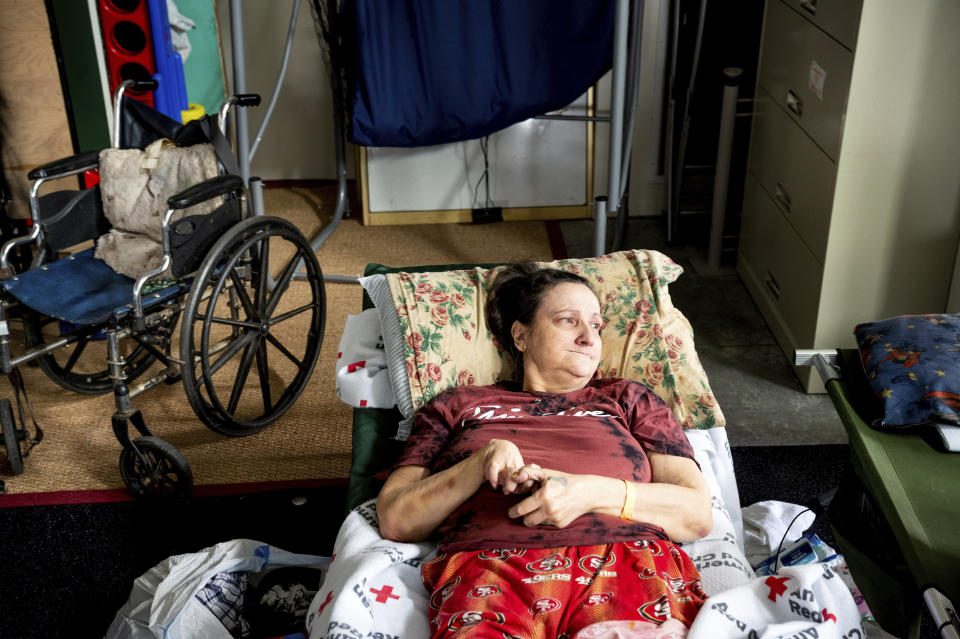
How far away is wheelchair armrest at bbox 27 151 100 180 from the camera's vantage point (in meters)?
2.41

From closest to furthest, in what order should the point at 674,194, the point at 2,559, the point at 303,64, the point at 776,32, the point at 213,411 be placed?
the point at 2,559 < the point at 213,411 < the point at 776,32 < the point at 674,194 < the point at 303,64

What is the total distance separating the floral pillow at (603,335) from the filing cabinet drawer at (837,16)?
903mm

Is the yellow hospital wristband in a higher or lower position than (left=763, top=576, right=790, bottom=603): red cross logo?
higher

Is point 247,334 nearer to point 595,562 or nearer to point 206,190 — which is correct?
point 206,190

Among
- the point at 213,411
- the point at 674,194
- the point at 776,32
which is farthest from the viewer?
the point at 674,194

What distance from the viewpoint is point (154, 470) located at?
2.28 metres

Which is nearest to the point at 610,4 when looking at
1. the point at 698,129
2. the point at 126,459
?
the point at 698,129

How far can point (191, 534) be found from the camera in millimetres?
2256

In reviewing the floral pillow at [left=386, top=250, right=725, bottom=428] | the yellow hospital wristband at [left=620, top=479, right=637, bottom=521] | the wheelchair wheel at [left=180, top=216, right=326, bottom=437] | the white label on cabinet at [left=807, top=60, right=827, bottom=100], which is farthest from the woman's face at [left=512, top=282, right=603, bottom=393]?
the white label on cabinet at [left=807, top=60, right=827, bottom=100]

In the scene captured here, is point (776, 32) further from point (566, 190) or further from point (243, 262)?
point (243, 262)

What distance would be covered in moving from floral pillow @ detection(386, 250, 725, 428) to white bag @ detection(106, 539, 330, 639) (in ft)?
1.42

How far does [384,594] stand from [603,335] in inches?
28.8

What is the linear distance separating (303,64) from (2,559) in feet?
8.14

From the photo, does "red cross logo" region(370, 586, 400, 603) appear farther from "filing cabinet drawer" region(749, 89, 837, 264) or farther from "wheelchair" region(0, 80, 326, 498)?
"filing cabinet drawer" region(749, 89, 837, 264)
